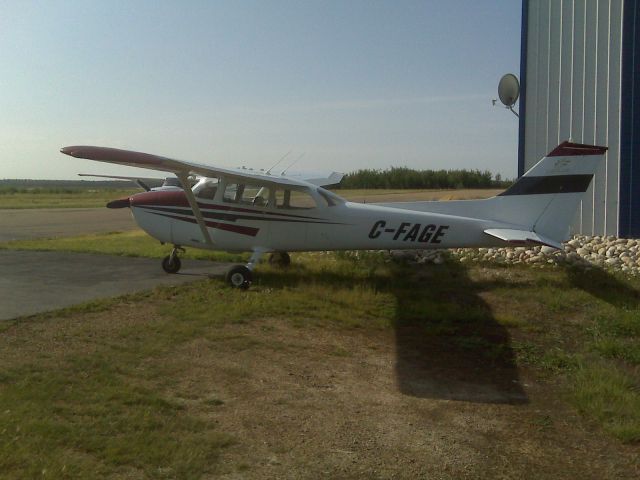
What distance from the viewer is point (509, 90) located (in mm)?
15711

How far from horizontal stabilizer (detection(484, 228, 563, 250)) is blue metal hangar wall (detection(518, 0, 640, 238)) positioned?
451 cm

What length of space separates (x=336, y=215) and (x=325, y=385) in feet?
16.1

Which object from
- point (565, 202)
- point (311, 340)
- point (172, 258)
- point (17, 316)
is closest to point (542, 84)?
point (565, 202)

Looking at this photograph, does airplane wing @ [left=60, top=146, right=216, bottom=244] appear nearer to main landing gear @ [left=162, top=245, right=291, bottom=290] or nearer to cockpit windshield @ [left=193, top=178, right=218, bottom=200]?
cockpit windshield @ [left=193, top=178, right=218, bottom=200]

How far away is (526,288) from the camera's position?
9445mm

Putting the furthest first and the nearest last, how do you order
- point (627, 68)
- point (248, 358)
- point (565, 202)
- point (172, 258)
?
point (627, 68), point (172, 258), point (565, 202), point (248, 358)

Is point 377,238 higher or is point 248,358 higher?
point 377,238

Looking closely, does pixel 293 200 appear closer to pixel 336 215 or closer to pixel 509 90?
pixel 336 215

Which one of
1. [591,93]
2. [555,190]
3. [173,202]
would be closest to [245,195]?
[173,202]

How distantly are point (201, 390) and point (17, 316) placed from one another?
11.1 ft

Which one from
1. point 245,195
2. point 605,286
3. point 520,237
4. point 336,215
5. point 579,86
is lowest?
point 605,286

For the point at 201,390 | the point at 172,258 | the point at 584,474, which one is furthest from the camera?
the point at 172,258

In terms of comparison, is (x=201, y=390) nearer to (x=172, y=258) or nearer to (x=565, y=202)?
→ (x=172, y=258)

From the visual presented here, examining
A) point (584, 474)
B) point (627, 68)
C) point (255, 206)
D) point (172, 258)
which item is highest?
point (627, 68)
